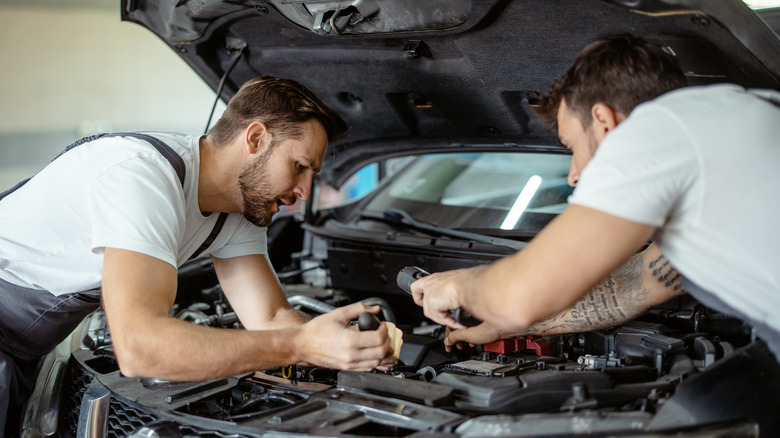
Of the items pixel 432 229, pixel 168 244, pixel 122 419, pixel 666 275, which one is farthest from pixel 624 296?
pixel 122 419

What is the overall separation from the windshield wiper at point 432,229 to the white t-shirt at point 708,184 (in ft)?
3.26

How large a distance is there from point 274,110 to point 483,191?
1012mm

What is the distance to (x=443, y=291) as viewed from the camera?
1540mm

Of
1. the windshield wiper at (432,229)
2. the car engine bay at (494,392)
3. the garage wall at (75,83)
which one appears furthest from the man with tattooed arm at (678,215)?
the garage wall at (75,83)

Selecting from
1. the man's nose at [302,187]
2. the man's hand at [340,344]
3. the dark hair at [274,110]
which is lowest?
the man's hand at [340,344]

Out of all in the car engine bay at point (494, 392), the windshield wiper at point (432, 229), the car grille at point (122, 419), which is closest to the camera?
the car engine bay at point (494, 392)

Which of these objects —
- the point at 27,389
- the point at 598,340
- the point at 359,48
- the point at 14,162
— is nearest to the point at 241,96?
the point at 359,48

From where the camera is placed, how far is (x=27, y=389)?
1.95m

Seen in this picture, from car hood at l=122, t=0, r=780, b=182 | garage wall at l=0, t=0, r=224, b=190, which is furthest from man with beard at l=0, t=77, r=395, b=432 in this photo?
garage wall at l=0, t=0, r=224, b=190

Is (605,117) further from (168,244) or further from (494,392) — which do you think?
(168,244)

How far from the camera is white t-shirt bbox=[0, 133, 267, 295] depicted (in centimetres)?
160

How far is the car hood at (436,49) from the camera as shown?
1587 mm

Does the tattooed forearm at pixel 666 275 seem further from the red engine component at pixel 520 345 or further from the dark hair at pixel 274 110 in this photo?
the dark hair at pixel 274 110

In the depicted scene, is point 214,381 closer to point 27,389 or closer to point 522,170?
point 27,389
